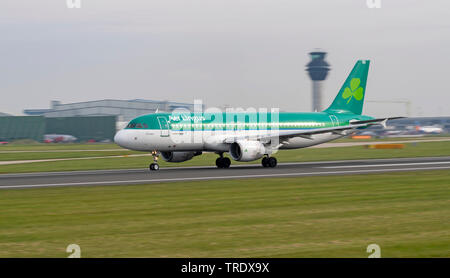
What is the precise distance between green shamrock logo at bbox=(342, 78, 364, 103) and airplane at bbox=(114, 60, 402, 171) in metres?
2.39

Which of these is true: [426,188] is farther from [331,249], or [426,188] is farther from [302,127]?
[302,127]

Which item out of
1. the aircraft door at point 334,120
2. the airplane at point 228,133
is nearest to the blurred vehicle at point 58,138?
the aircraft door at point 334,120

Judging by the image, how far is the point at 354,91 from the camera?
149 ft

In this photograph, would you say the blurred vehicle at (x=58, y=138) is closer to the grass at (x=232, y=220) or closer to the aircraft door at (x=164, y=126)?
the aircraft door at (x=164, y=126)

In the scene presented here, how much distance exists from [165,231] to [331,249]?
4451mm

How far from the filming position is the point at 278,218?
1627 centimetres

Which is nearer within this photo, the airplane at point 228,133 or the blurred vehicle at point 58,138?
the airplane at point 228,133

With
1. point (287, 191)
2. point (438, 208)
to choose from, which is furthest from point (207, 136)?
point (438, 208)

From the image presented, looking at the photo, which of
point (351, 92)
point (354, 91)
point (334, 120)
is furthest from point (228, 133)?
point (354, 91)

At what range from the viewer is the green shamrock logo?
45094 millimetres

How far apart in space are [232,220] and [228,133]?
72.9ft

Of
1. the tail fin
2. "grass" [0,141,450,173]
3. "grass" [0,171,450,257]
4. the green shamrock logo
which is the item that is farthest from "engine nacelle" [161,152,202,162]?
the green shamrock logo

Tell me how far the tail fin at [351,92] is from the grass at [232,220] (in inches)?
774

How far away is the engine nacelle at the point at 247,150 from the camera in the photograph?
117 ft
